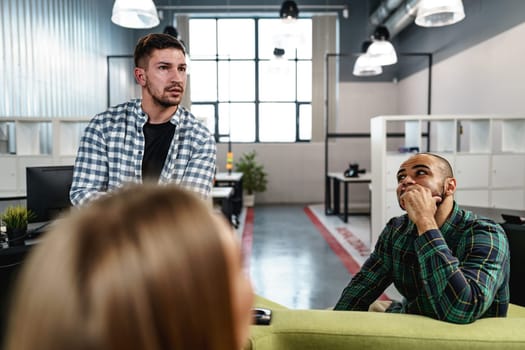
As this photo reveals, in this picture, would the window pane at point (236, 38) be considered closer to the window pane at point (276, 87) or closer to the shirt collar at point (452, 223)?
the window pane at point (276, 87)

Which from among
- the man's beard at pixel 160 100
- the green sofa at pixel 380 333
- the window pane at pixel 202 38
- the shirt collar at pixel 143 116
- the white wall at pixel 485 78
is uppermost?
the window pane at pixel 202 38

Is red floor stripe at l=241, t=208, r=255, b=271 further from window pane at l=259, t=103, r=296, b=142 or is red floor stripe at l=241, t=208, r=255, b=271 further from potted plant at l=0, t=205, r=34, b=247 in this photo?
potted plant at l=0, t=205, r=34, b=247

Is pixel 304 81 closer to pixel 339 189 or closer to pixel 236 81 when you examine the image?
pixel 236 81

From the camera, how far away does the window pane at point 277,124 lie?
37.7ft

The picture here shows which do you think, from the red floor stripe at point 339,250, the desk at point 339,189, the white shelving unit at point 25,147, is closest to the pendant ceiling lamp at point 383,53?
the desk at point 339,189

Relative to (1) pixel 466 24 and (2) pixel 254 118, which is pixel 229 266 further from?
(2) pixel 254 118

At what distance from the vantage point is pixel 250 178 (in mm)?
10766

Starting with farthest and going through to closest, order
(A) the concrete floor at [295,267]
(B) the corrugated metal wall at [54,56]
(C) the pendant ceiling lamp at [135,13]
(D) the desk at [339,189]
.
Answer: (D) the desk at [339,189] < (B) the corrugated metal wall at [54,56] < (A) the concrete floor at [295,267] < (C) the pendant ceiling lamp at [135,13]

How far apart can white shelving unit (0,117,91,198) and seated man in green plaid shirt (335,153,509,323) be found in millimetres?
4380

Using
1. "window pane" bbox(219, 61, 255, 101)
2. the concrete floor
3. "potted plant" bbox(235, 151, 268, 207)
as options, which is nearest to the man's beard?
the concrete floor

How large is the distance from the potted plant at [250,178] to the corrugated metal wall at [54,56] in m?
3.48

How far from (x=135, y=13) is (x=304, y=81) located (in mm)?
7606

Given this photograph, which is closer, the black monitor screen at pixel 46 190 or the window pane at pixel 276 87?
the black monitor screen at pixel 46 190

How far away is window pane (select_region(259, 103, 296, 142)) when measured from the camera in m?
11.5
